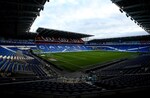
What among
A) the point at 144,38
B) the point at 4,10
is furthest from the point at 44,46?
the point at 4,10

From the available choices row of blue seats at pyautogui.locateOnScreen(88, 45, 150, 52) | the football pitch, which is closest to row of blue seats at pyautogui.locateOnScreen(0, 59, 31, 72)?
the football pitch

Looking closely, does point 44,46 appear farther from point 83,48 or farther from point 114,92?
point 114,92

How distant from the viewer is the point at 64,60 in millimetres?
45188

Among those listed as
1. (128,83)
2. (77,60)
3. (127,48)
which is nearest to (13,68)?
(128,83)

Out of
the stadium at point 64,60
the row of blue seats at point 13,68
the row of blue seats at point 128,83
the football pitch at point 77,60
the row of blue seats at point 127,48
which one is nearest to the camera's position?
the stadium at point 64,60

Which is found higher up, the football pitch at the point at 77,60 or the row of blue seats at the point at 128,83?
the row of blue seats at the point at 128,83

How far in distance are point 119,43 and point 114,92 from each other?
3028 inches

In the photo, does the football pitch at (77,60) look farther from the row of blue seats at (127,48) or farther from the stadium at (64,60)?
the row of blue seats at (127,48)

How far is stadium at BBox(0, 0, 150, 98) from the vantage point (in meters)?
8.65

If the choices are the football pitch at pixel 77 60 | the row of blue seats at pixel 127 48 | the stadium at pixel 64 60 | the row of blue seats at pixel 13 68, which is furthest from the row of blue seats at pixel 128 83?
the row of blue seats at pixel 127 48

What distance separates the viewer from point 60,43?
267 ft

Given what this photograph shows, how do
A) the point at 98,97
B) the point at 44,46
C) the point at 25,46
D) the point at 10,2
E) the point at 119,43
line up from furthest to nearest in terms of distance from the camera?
1. the point at 119,43
2. the point at 44,46
3. the point at 25,46
4. the point at 10,2
5. the point at 98,97

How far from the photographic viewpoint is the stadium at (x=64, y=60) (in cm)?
865

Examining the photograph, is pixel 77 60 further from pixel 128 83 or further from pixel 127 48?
pixel 127 48
